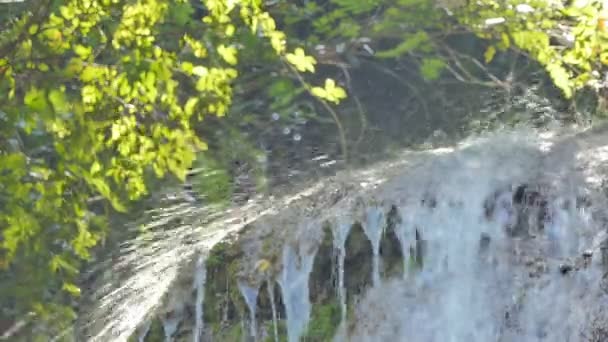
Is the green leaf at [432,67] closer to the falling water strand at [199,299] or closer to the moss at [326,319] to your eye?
the moss at [326,319]

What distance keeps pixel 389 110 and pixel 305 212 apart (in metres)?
1.50

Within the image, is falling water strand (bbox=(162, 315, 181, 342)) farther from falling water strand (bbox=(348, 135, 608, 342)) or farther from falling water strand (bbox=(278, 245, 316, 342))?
falling water strand (bbox=(348, 135, 608, 342))

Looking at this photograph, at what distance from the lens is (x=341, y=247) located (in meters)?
3.15

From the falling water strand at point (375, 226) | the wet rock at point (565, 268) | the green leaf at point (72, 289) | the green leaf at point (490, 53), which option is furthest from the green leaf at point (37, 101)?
the green leaf at point (490, 53)

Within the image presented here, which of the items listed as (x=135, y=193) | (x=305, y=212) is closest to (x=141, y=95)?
(x=135, y=193)

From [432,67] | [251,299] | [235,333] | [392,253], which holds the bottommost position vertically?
[235,333]

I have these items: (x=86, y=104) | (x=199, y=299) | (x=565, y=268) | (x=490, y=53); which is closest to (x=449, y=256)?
(x=565, y=268)

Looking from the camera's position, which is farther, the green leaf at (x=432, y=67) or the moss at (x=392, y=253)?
the green leaf at (x=432, y=67)

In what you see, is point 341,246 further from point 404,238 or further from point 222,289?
point 222,289

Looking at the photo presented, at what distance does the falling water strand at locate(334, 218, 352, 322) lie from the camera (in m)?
3.15

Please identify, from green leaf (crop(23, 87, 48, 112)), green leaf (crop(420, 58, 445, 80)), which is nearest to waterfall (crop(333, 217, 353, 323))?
green leaf (crop(23, 87, 48, 112))

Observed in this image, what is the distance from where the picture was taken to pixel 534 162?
333 cm

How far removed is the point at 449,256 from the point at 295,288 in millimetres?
516

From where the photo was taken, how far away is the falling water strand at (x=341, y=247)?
3152mm
